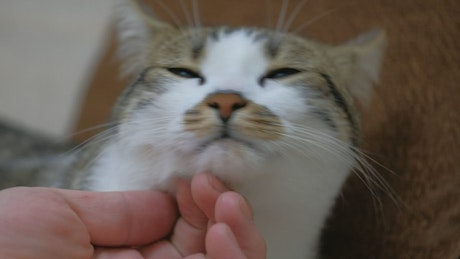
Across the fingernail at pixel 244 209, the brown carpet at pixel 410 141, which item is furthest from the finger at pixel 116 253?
the brown carpet at pixel 410 141

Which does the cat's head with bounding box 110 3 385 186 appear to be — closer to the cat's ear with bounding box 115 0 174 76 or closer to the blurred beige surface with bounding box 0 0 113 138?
the cat's ear with bounding box 115 0 174 76

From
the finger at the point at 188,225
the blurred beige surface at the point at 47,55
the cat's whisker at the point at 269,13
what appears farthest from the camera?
the blurred beige surface at the point at 47,55

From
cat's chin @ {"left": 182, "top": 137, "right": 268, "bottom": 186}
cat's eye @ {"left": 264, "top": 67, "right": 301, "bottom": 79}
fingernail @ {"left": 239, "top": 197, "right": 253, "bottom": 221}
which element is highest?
cat's eye @ {"left": 264, "top": 67, "right": 301, "bottom": 79}

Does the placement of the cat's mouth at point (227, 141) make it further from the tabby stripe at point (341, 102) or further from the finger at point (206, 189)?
the tabby stripe at point (341, 102)

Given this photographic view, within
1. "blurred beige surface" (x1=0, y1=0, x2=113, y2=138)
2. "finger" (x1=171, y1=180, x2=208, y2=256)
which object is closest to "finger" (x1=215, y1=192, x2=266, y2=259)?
"finger" (x1=171, y1=180, x2=208, y2=256)

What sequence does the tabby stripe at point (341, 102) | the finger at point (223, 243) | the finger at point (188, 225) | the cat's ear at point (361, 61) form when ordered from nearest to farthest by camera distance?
the finger at point (223, 243) → the finger at point (188, 225) → the tabby stripe at point (341, 102) → the cat's ear at point (361, 61)

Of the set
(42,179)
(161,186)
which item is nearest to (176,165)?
(161,186)
